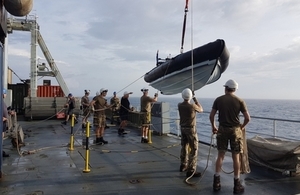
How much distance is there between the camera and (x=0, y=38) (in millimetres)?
5188

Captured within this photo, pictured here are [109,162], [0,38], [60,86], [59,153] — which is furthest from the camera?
[60,86]

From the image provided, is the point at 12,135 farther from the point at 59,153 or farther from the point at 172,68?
the point at 172,68

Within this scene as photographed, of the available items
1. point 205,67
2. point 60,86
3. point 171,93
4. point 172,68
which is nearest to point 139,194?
point 205,67

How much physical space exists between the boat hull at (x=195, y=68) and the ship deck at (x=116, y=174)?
2.94m

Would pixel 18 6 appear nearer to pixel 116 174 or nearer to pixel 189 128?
pixel 116 174

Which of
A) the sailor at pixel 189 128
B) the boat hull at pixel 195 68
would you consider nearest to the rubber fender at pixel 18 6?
the sailor at pixel 189 128

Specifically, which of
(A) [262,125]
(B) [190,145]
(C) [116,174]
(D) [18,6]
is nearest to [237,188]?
(B) [190,145]

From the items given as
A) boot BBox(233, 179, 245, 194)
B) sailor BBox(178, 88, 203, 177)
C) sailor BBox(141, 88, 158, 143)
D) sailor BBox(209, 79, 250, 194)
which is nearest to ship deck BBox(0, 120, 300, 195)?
boot BBox(233, 179, 245, 194)

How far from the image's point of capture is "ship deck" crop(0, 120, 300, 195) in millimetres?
4438

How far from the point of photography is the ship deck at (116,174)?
4.44 meters

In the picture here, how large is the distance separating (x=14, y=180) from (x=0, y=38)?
2.54 m

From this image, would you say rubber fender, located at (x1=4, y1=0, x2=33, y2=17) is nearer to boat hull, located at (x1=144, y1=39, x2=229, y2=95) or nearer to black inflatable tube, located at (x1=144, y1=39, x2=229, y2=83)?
A: boat hull, located at (x1=144, y1=39, x2=229, y2=95)

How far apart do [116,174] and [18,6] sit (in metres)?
3.44

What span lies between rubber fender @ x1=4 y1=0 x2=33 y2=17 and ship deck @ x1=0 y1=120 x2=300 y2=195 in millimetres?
2925
